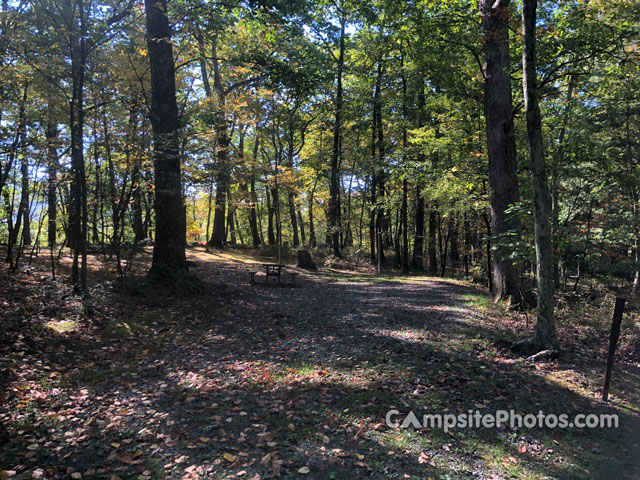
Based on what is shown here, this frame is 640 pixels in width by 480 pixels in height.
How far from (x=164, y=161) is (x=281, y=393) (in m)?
7.78

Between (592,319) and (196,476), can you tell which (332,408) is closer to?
(196,476)

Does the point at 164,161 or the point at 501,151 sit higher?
the point at 501,151

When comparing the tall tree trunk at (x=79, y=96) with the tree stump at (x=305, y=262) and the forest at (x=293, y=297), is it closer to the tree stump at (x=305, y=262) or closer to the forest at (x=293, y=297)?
the forest at (x=293, y=297)

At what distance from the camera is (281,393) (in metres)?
4.75

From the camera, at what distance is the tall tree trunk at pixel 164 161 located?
9820 millimetres

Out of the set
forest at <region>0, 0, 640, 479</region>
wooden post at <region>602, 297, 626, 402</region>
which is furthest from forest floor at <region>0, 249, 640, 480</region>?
wooden post at <region>602, 297, 626, 402</region>

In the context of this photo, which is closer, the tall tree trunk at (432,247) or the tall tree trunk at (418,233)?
the tall tree trunk at (418,233)

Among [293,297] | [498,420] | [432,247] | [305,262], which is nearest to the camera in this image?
[498,420]

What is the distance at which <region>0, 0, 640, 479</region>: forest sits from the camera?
3707 mm

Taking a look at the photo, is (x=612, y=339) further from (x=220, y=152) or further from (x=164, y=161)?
(x=220, y=152)

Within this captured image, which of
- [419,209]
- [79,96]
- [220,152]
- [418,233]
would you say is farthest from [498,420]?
[220,152]

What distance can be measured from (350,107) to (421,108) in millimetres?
5037

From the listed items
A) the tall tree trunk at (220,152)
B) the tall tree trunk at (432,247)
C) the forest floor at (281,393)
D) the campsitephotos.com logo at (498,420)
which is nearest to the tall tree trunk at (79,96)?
the forest floor at (281,393)

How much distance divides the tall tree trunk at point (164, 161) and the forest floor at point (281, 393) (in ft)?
5.81
